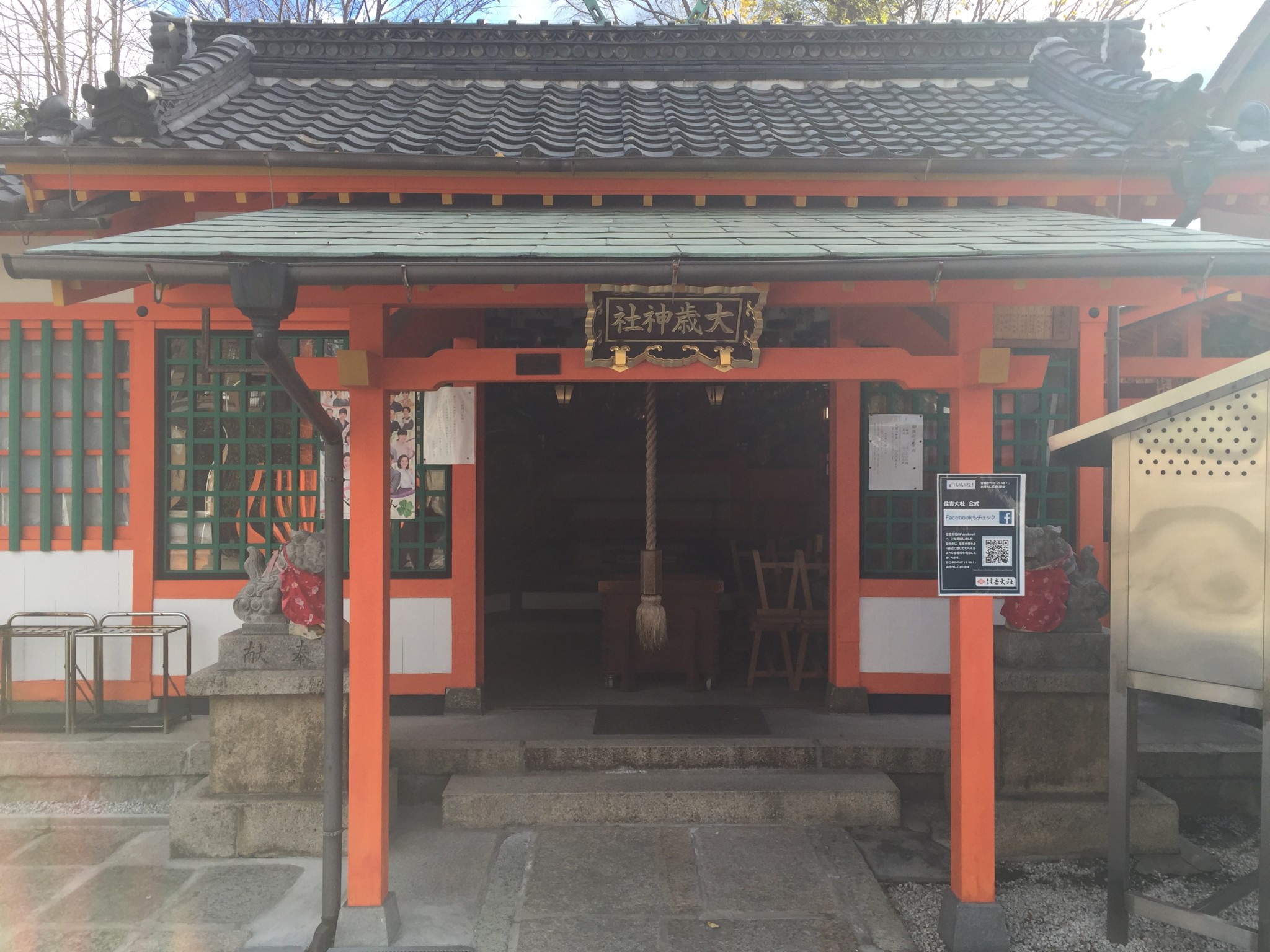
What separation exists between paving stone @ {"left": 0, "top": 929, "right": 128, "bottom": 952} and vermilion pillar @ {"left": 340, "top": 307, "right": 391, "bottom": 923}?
127cm

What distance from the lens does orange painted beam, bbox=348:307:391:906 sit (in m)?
4.01

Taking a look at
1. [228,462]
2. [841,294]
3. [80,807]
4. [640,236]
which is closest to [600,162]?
[640,236]

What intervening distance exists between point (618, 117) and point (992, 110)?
9.72 feet

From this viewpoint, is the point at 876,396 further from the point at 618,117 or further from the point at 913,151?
the point at 618,117

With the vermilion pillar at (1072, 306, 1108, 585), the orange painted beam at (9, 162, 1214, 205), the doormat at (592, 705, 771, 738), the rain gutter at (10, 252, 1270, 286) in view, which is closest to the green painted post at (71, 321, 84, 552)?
the orange painted beam at (9, 162, 1214, 205)

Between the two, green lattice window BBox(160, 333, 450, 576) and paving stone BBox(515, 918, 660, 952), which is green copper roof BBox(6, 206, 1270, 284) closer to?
green lattice window BBox(160, 333, 450, 576)

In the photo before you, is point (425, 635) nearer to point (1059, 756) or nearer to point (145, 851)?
point (145, 851)

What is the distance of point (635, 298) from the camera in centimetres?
375

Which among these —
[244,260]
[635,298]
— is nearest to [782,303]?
[635,298]

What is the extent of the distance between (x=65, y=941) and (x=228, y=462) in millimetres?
3458

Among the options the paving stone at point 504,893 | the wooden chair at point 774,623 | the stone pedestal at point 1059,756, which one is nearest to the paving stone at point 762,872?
the paving stone at point 504,893

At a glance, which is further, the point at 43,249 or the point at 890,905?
the point at 890,905

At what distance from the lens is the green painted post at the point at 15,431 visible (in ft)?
20.2

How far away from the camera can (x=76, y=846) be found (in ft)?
16.5
